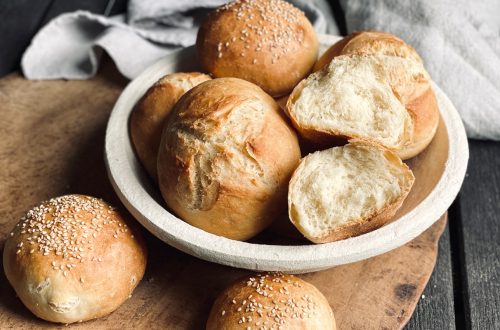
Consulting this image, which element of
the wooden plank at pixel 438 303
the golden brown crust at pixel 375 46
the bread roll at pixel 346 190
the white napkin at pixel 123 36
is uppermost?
the golden brown crust at pixel 375 46

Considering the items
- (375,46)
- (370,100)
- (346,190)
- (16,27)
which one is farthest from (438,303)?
(16,27)

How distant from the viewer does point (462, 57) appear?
248 centimetres

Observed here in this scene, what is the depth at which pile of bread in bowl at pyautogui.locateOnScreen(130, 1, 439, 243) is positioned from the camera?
1.63m

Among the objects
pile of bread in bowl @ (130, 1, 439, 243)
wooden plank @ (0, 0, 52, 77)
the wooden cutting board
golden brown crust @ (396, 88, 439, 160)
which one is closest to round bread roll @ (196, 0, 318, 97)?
pile of bread in bowl @ (130, 1, 439, 243)

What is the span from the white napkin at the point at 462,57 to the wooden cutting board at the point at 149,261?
587 mm

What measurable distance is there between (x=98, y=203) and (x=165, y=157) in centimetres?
28

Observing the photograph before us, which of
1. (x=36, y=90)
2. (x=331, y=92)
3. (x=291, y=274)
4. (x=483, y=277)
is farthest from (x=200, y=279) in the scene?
(x=36, y=90)

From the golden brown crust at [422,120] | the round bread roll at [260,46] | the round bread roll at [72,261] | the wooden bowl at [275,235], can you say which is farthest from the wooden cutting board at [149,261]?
the round bread roll at [260,46]

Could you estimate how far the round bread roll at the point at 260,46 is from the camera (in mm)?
1917

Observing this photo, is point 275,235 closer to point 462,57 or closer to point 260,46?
point 260,46

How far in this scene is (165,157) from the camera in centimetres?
171

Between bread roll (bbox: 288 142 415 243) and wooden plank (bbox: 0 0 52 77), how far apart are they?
1612mm

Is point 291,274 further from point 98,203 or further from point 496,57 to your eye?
point 496,57

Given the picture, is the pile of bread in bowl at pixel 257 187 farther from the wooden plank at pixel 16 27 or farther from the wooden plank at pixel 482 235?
the wooden plank at pixel 16 27
